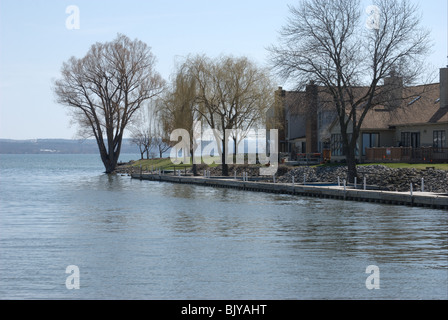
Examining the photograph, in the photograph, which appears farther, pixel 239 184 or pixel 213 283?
pixel 239 184

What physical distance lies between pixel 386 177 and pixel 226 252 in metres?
27.0

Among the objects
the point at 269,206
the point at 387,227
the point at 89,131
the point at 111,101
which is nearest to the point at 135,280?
the point at 387,227

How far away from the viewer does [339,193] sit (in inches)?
1657

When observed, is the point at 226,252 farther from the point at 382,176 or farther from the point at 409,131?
the point at 409,131

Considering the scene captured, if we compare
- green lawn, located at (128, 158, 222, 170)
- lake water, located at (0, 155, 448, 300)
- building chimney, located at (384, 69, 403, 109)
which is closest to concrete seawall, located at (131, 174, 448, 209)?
lake water, located at (0, 155, 448, 300)

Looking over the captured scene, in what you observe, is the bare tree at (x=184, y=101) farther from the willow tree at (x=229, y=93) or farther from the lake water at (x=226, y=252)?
the lake water at (x=226, y=252)

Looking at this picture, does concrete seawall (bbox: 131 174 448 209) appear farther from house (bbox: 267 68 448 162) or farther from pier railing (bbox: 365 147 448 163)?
pier railing (bbox: 365 147 448 163)

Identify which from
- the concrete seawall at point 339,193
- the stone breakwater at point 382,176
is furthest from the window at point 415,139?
the concrete seawall at point 339,193

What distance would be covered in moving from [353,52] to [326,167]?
12511mm

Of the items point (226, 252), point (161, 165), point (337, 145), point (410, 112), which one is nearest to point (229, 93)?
point (337, 145)

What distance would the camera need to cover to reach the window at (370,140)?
196ft

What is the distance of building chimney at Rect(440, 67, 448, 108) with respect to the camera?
180ft

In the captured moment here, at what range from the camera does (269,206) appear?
39094mm
